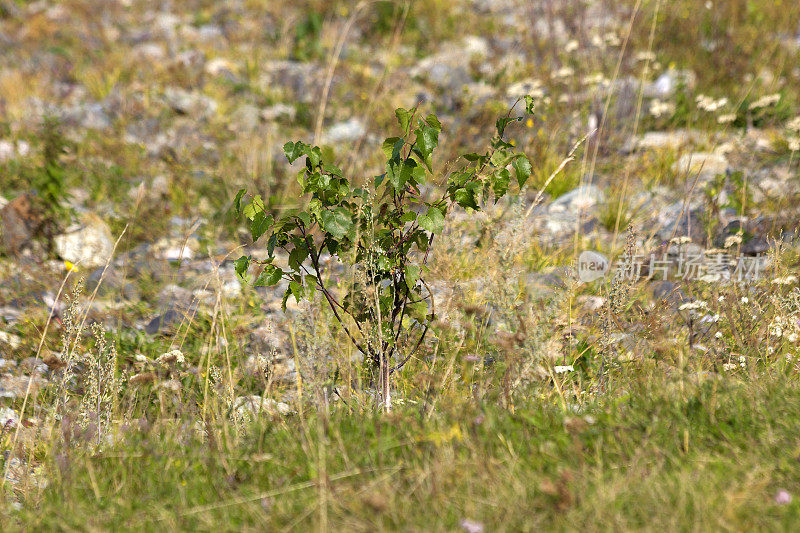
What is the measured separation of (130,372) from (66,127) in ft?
12.2

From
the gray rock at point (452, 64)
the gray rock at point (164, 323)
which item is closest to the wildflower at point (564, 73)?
the gray rock at point (452, 64)

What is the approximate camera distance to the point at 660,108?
510cm

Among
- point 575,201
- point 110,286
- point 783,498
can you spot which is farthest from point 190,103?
point 783,498

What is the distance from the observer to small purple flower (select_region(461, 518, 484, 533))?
1508 millimetres

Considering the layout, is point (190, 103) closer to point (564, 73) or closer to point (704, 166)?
point (564, 73)

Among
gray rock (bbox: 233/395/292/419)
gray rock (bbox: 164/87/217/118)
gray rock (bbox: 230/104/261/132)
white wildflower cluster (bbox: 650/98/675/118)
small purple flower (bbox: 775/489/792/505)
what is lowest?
small purple flower (bbox: 775/489/792/505)

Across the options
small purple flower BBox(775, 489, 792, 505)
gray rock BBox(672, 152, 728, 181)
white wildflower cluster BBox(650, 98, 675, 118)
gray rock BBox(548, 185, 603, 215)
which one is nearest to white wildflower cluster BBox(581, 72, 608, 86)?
white wildflower cluster BBox(650, 98, 675, 118)

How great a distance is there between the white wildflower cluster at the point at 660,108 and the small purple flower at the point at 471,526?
4.27 meters

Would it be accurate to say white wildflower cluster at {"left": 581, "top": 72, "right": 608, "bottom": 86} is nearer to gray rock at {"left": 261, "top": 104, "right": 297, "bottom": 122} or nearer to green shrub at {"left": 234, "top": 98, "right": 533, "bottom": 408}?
gray rock at {"left": 261, "top": 104, "right": 297, "bottom": 122}

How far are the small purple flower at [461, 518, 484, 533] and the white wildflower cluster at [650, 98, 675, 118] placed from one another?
4.27m

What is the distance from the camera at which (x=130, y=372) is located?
325cm

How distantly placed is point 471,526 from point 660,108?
174 inches

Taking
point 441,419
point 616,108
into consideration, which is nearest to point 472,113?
point 616,108

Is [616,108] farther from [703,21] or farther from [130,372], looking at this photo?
[130,372]
